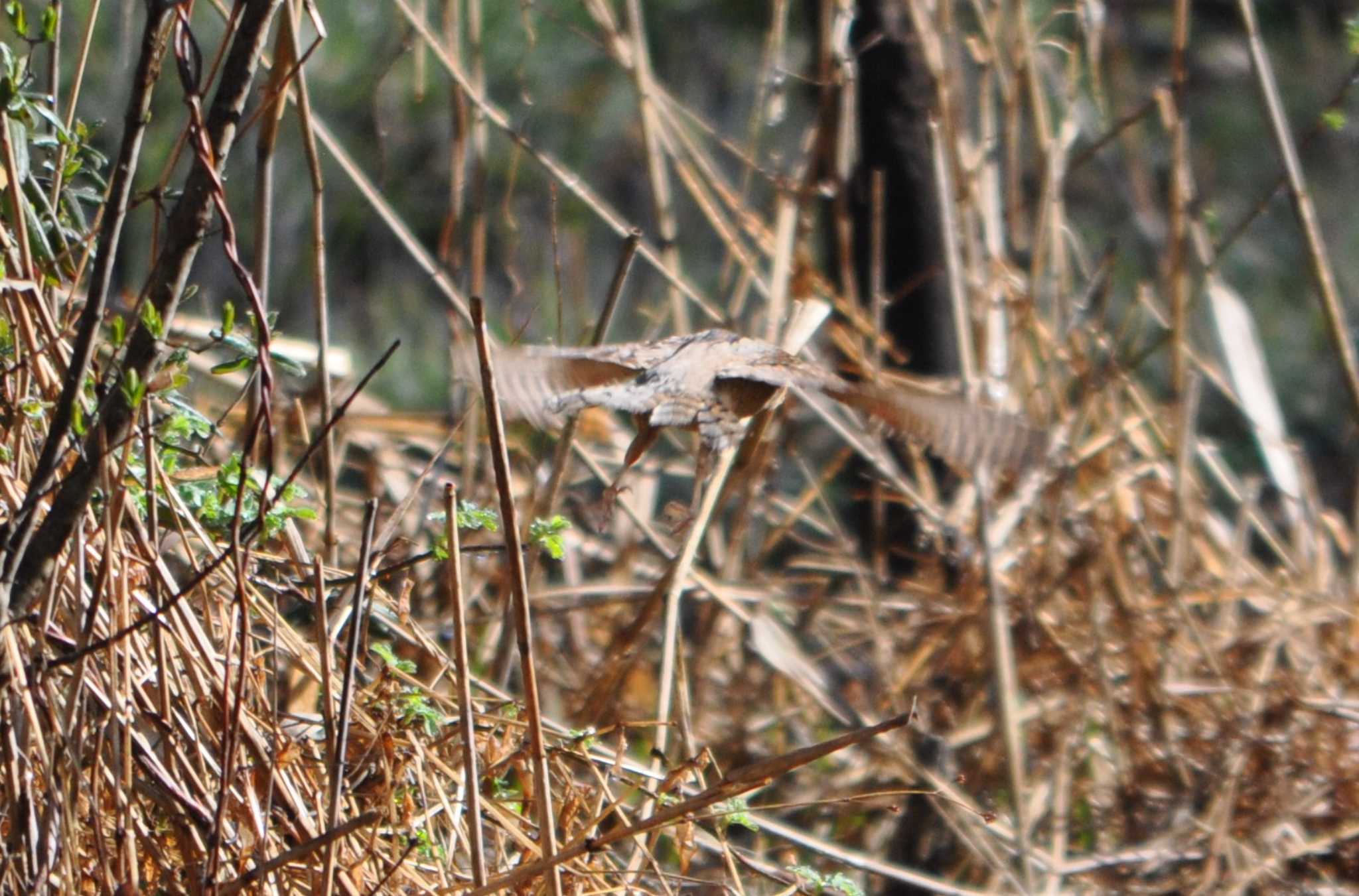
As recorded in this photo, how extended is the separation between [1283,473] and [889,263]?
74 centimetres

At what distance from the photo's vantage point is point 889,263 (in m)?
2.78

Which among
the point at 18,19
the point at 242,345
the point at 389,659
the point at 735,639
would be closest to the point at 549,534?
the point at 389,659

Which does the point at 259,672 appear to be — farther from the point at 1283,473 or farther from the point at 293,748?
the point at 1283,473

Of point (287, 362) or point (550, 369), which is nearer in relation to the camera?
point (287, 362)

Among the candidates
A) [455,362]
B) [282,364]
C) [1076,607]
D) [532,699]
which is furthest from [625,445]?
[532,699]

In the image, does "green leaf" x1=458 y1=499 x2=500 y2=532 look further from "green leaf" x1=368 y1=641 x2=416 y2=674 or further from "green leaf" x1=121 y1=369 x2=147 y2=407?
"green leaf" x1=121 y1=369 x2=147 y2=407

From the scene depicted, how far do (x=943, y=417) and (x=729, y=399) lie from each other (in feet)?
0.65

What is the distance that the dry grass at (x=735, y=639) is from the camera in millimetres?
1082

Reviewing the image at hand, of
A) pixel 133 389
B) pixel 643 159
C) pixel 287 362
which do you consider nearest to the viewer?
pixel 133 389

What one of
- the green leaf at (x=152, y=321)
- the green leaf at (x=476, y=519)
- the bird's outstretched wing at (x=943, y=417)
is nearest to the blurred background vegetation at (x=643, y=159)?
the bird's outstretched wing at (x=943, y=417)

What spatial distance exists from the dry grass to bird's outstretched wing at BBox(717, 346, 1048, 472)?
17 cm

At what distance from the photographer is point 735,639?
243 cm

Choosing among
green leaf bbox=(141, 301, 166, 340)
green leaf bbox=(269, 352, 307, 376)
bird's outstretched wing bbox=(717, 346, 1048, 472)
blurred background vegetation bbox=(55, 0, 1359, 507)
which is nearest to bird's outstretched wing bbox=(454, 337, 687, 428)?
Result: bird's outstretched wing bbox=(717, 346, 1048, 472)

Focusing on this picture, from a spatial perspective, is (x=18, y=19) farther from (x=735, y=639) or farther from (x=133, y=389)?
(x=735, y=639)
